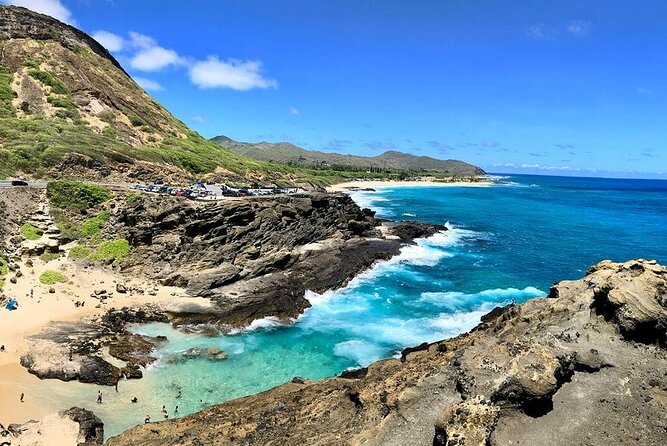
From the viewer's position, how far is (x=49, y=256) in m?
42.2

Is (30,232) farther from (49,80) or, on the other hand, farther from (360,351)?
(49,80)

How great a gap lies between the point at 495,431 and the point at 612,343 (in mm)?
8326

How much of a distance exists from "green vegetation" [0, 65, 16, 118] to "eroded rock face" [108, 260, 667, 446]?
248 feet

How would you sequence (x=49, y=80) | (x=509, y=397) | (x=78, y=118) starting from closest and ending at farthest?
(x=509, y=397) < (x=78, y=118) < (x=49, y=80)

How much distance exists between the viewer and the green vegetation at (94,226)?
154 ft

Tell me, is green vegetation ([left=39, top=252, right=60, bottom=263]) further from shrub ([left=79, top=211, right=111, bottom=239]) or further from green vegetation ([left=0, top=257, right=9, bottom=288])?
shrub ([left=79, top=211, right=111, bottom=239])

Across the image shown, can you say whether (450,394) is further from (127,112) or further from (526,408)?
(127,112)

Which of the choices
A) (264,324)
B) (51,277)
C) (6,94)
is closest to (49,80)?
(6,94)

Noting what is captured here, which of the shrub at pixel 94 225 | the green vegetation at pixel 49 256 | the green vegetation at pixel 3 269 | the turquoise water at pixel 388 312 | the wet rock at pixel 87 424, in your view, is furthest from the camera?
the shrub at pixel 94 225

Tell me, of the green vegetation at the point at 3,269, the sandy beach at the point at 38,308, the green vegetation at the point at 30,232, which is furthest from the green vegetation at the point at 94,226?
the green vegetation at the point at 3,269

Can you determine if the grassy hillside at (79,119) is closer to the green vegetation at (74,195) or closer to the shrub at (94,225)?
the green vegetation at (74,195)

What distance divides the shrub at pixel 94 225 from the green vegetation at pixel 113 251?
2.30 metres

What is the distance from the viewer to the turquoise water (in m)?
27.9

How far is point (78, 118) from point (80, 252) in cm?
4634
